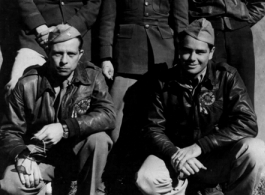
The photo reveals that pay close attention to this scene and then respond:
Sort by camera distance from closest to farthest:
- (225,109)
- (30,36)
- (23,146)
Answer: (23,146) → (225,109) → (30,36)

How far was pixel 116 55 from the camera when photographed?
17.1 ft

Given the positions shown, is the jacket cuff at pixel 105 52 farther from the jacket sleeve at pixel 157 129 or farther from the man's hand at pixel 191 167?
the man's hand at pixel 191 167

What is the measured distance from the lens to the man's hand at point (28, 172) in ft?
14.1

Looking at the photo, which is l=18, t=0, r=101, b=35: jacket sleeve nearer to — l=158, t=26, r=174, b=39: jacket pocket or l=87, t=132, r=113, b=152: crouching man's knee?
l=158, t=26, r=174, b=39: jacket pocket

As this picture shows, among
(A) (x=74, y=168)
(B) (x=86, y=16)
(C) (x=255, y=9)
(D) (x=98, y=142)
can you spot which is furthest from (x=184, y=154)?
(C) (x=255, y=9)

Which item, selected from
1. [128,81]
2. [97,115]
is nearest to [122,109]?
[128,81]

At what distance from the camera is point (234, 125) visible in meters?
4.52

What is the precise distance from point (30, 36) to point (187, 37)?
4.87 ft

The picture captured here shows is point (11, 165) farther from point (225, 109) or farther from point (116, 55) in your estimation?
point (225, 109)

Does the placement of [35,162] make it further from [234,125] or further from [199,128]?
[234,125]

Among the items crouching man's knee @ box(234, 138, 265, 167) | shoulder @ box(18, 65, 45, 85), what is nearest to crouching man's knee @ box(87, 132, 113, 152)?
shoulder @ box(18, 65, 45, 85)

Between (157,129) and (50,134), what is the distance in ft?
2.96

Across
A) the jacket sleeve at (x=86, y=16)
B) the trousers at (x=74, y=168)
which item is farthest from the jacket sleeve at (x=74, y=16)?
the trousers at (x=74, y=168)

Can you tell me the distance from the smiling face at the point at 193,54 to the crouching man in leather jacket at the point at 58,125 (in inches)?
28.2
